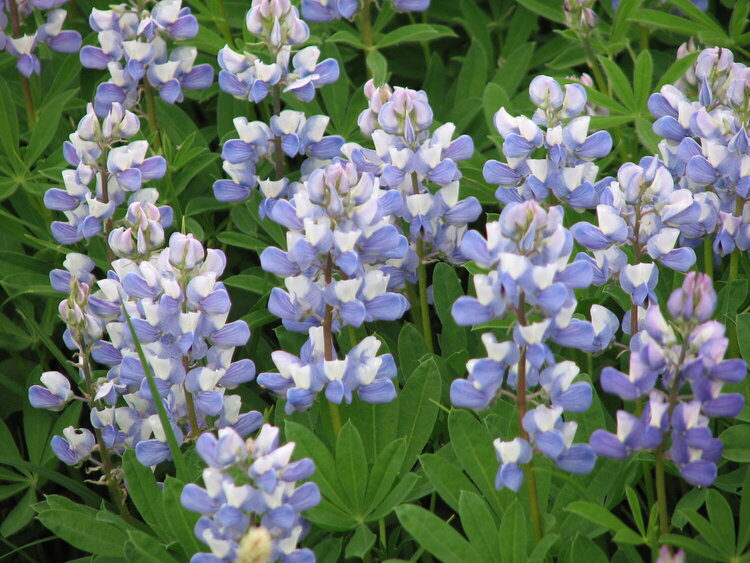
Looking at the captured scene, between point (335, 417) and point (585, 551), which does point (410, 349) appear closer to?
point (335, 417)

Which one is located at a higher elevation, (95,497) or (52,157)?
(52,157)

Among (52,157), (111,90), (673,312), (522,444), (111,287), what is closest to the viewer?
(673,312)

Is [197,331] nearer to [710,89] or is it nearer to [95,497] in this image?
[95,497]

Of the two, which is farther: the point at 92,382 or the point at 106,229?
the point at 106,229

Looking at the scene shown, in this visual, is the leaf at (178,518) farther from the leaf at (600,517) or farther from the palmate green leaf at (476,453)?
the leaf at (600,517)

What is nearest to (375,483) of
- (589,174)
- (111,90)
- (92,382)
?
(92,382)

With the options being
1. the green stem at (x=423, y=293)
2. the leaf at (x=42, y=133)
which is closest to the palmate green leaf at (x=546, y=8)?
the green stem at (x=423, y=293)

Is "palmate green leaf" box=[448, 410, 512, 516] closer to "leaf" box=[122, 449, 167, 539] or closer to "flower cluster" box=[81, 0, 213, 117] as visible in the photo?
"leaf" box=[122, 449, 167, 539]
